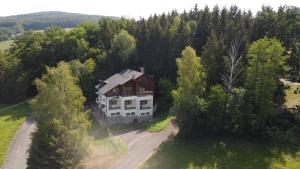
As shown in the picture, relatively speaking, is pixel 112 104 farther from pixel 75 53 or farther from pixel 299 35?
pixel 299 35

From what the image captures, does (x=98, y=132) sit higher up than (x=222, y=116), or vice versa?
(x=222, y=116)

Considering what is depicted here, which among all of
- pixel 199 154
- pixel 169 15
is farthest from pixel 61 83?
pixel 169 15

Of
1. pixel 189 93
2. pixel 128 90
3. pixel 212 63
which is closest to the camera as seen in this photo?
pixel 189 93

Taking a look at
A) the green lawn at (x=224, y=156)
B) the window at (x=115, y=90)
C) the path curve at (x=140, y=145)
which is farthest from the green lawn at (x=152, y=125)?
the green lawn at (x=224, y=156)

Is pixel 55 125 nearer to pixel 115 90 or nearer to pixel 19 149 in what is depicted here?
pixel 19 149

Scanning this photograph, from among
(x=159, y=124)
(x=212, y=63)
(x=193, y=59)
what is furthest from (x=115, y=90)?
(x=212, y=63)

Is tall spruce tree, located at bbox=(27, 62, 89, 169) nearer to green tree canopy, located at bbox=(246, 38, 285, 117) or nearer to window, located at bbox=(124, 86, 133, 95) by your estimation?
window, located at bbox=(124, 86, 133, 95)
